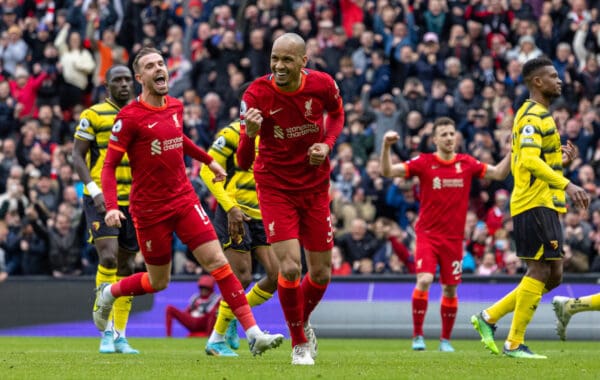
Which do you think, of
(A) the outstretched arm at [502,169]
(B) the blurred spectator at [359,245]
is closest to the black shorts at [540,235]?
(A) the outstretched arm at [502,169]

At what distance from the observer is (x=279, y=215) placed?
1130 centimetres

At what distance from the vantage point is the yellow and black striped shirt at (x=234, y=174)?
14000mm

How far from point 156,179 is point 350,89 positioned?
1249 centimetres

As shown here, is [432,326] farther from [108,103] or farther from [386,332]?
[108,103]

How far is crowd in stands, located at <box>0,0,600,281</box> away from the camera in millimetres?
21406

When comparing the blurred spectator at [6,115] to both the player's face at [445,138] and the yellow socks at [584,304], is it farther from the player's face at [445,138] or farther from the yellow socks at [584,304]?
the yellow socks at [584,304]

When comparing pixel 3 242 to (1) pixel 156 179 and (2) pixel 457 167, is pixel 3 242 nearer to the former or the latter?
(2) pixel 457 167

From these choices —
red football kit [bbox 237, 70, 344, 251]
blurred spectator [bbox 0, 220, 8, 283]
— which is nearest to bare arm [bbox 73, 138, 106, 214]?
red football kit [bbox 237, 70, 344, 251]

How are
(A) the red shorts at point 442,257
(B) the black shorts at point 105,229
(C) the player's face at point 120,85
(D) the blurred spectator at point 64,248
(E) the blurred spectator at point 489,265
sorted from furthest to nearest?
1. (D) the blurred spectator at point 64,248
2. (E) the blurred spectator at point 489,265
3. (A) the red shorts at point 442,257
4. (C) the player's face at point 120,85
5. (B) the black shorts at point 105,229

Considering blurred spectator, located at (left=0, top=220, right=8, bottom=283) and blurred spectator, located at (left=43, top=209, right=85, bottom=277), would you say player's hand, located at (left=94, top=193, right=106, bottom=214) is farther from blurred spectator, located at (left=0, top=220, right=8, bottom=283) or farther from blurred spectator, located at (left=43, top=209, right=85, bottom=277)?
blurred spectator, located at (left=0, top=220, right=8, bottom=283)

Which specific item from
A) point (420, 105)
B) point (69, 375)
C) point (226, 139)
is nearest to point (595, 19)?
point (420, 105)

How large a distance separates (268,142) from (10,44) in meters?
17.1

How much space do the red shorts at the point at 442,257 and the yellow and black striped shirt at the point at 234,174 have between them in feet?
8.58

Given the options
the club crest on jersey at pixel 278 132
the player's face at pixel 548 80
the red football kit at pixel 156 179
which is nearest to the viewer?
the club crest on jersey at pixel 278 132
